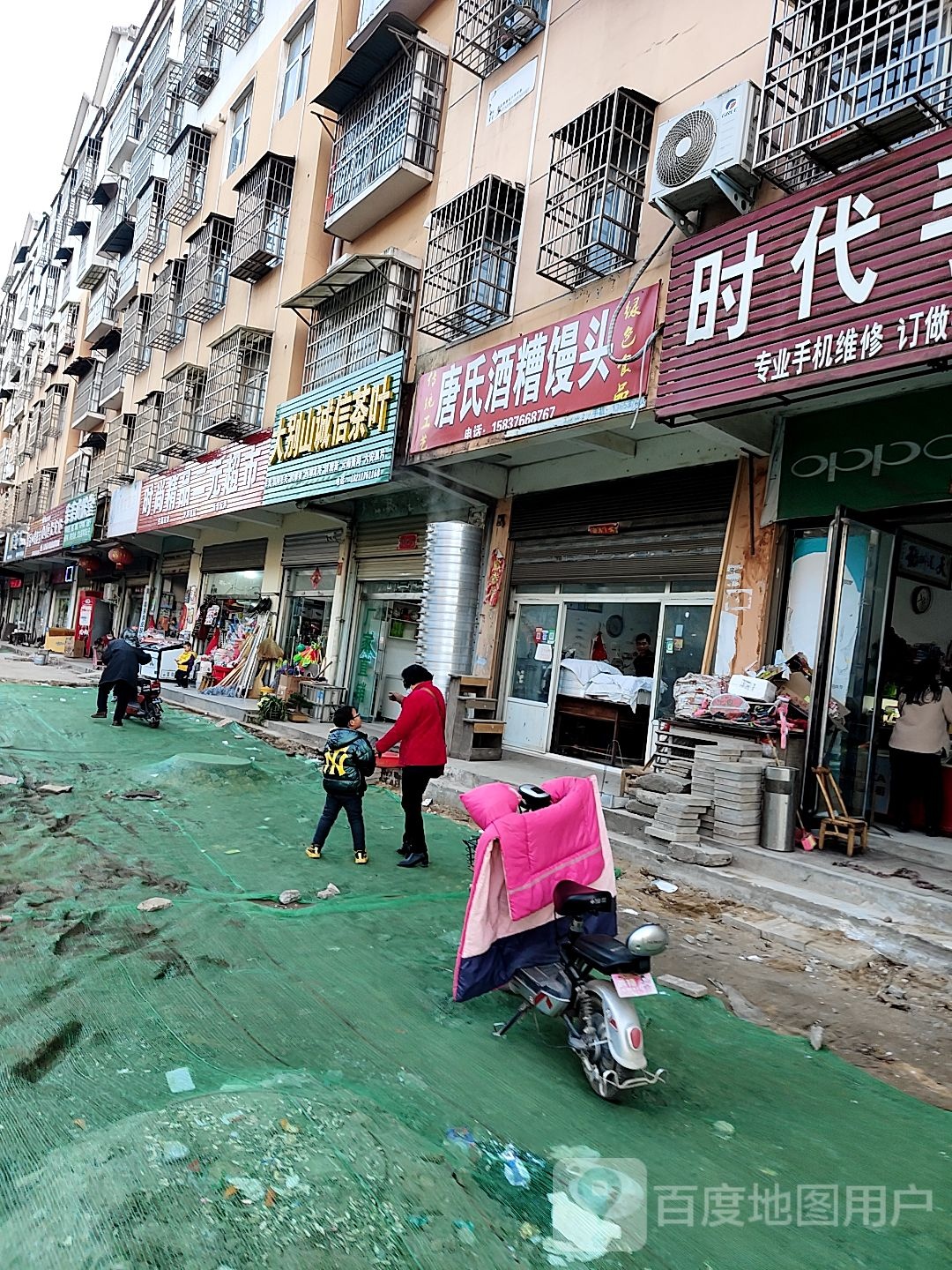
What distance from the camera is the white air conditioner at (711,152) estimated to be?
664cm

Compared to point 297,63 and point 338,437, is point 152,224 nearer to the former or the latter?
point 297,63

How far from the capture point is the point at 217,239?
61.9ft

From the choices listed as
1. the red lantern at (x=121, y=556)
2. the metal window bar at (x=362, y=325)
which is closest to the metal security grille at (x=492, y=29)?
the metal window bar at (x=362, y=325)

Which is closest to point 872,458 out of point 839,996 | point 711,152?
point 711,152

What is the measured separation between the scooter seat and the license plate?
0.04 m

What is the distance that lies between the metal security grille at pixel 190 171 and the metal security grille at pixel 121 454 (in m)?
6.41

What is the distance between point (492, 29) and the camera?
34.5 ft

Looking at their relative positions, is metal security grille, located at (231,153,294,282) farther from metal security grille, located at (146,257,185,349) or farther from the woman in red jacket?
the woman in red jacket

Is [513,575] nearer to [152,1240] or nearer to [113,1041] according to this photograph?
[113,1041]

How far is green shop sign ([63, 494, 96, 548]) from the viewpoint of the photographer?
2469 centimetres

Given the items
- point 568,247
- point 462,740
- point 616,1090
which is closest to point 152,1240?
point 616,1090

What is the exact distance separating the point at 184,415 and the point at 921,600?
16756 millimetres

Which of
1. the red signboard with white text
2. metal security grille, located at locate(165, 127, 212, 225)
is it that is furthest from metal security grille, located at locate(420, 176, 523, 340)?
metal security grille, located at locate(165, 127, 212, 225)

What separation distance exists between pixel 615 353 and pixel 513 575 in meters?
4.12
